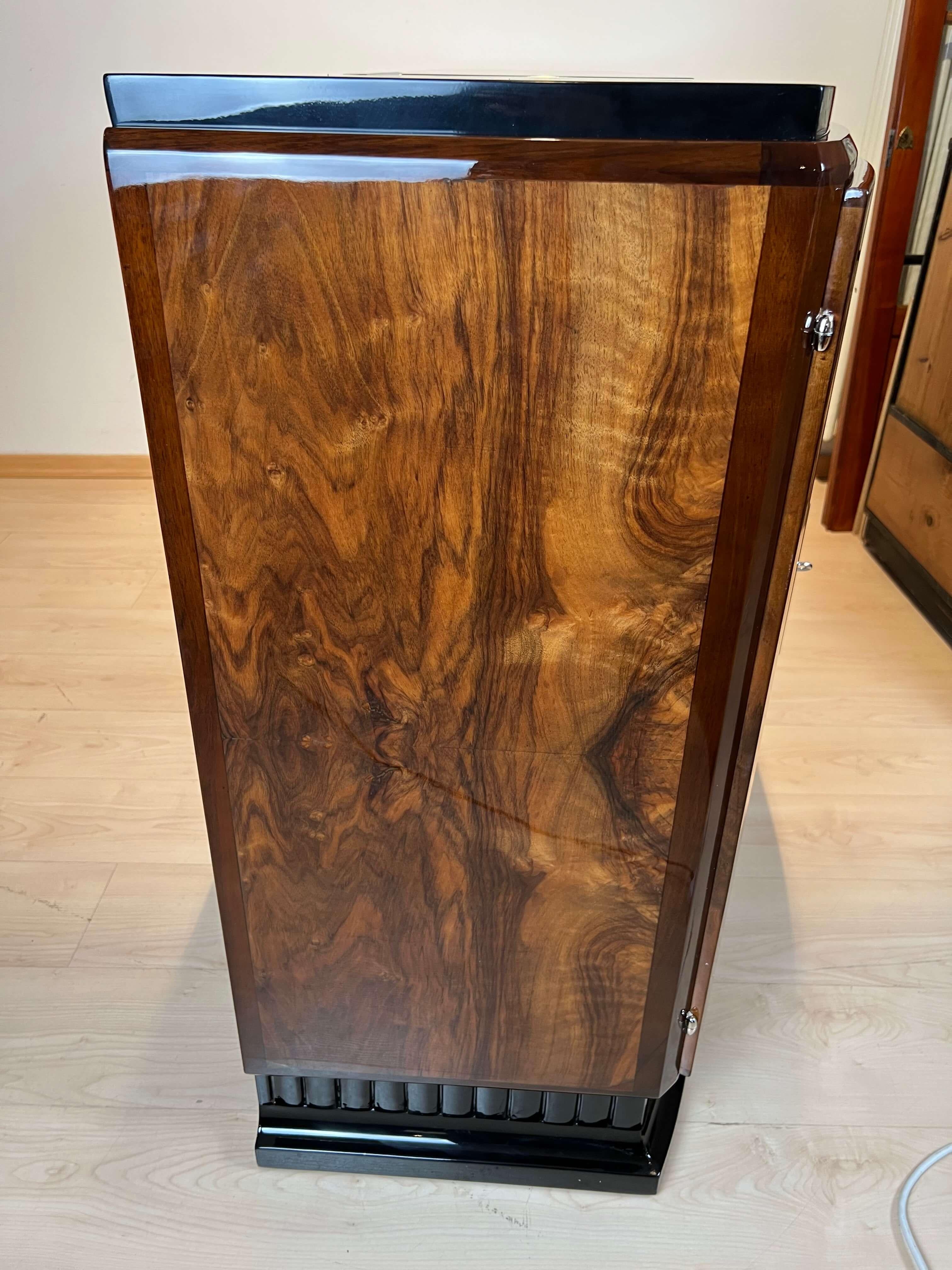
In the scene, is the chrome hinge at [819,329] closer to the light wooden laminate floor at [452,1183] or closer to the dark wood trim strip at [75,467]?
the light wooden laminate floor at [452,1183]

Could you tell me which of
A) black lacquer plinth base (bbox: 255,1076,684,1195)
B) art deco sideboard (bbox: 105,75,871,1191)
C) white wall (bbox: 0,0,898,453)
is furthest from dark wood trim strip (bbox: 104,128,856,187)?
white wall (bbox: 0,0,898,453)

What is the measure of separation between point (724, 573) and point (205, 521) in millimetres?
347

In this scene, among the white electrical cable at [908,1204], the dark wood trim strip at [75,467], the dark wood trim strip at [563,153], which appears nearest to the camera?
the dark wood trim strip at [563,153]

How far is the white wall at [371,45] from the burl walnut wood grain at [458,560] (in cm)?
168

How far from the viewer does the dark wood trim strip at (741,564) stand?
552 millimetres

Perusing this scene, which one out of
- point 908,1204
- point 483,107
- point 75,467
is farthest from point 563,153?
point 75,467

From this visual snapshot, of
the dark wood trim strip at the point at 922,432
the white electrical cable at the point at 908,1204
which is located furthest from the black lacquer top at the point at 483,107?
the dark wood trim strip at the point at 922,432

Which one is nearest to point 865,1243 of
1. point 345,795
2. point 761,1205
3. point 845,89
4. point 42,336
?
point 761,1205

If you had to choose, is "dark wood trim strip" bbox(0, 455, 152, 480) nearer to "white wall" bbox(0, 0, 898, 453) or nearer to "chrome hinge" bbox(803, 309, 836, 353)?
"white wall" bbox(0, 0, 898, 453)

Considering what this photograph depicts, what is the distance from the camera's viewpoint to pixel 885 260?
6.69 feet

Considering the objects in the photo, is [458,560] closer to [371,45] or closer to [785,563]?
[785,563]

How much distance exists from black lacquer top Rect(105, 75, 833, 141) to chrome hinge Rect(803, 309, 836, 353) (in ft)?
0.31

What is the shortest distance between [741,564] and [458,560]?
189 millimetres

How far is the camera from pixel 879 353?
212 cm
